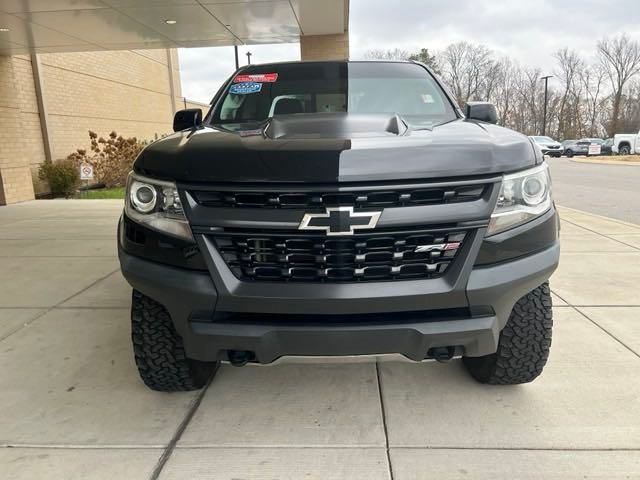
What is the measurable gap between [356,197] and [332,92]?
5.42 ft

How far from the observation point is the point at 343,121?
245 cm

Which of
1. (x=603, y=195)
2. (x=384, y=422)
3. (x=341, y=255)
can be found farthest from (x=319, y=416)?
(x=603, y=195)

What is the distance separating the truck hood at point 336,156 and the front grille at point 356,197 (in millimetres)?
49

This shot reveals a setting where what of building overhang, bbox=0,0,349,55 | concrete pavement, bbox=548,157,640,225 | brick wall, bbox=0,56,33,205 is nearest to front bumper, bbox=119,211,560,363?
building overhang, bbox=0,0,349,55

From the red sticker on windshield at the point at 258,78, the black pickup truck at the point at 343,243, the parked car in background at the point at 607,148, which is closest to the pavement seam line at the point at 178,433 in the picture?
the black pickup truck at the point at 343,243

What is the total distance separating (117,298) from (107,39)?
714 cm

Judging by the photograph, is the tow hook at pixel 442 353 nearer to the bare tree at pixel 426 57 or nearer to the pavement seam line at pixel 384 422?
the pavement seam line at pixel 384 422

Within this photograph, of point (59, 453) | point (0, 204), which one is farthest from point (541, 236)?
point (0, 204)

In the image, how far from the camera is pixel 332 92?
333 cm

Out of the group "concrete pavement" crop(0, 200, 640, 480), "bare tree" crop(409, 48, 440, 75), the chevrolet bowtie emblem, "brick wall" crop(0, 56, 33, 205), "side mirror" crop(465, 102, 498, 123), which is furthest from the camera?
"bare tree" crop(409, 48, 440, 75)

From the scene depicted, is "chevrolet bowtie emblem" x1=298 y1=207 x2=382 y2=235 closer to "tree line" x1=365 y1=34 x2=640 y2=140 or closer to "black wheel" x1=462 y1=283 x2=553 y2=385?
"black wheel" x1=462 y1=283 x2=553 y2=385

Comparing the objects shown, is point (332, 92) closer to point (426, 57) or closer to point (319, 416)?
point (319, 416)

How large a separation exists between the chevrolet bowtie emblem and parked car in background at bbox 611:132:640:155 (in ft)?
118

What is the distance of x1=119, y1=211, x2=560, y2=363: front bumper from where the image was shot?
1896mm
